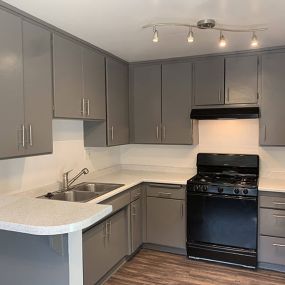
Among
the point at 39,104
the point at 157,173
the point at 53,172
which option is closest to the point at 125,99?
the point at 157,173

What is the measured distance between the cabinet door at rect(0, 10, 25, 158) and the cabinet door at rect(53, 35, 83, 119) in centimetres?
40

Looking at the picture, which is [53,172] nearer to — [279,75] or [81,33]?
[81,33]

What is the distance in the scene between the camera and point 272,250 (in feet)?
9.74

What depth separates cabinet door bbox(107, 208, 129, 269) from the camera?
9.41 ft

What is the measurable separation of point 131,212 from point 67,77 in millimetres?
1646

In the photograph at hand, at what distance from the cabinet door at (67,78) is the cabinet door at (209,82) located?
1474 mm

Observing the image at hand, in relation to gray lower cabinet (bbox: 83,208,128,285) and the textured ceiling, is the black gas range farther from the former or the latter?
the textured ceiling

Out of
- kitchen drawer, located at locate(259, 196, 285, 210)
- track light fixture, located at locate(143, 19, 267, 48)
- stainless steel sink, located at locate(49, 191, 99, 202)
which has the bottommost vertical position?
kitchen drawer, located at locate(259, 196, 285, 210)

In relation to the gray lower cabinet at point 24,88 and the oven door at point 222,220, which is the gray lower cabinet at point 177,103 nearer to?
the oven door at point 222,220

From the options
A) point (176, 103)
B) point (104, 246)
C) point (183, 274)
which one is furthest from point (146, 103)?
point (183, 274)

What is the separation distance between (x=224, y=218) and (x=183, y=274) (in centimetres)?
74

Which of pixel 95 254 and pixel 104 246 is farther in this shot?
pixel 104 246

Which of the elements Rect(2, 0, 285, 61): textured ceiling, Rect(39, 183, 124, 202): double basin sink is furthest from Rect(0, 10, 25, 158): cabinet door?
Rect(39, 183, 124, 202): double basin sink

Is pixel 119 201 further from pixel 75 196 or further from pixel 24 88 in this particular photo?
pixel 24 88
